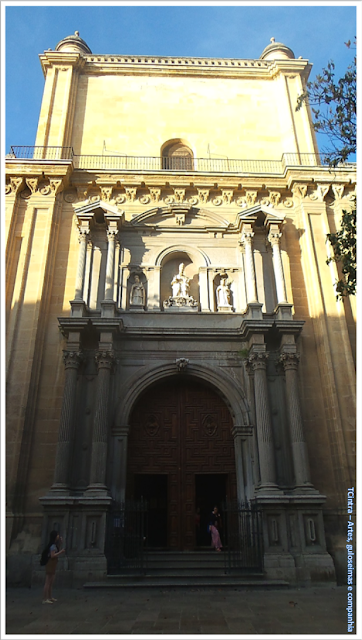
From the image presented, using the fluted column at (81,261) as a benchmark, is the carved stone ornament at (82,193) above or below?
above

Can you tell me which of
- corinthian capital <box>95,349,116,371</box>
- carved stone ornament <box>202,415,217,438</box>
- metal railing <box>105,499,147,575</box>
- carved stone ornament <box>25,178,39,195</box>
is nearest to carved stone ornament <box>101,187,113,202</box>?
carved stone ornament <box>25,178,39,195</box>

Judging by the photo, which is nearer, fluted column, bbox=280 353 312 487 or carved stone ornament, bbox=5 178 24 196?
fluted column, bbox=280 353 312 487

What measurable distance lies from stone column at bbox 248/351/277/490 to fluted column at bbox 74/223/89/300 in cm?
514

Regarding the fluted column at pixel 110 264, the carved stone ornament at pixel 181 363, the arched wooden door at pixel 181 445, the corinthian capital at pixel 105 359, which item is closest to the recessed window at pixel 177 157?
the fluted column at pixel 110 264

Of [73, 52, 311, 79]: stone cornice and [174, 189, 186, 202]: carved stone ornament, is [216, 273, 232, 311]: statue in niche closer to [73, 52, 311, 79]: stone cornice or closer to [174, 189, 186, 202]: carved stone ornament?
[174, 189, 186, 202]: carved stone ornament

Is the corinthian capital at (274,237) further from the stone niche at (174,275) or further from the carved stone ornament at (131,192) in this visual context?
the carved stone ornament at (131,192)

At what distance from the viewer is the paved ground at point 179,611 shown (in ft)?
21.8

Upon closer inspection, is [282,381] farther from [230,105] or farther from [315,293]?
[230,105]

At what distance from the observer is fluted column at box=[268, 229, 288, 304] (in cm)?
1400

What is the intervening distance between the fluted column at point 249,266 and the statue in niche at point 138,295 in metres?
3.10

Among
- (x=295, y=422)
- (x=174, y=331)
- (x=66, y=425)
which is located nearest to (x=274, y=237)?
(x=174, y=331)

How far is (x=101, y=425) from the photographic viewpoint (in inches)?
469

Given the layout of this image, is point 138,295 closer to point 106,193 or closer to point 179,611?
point 106,193

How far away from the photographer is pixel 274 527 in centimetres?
1110
